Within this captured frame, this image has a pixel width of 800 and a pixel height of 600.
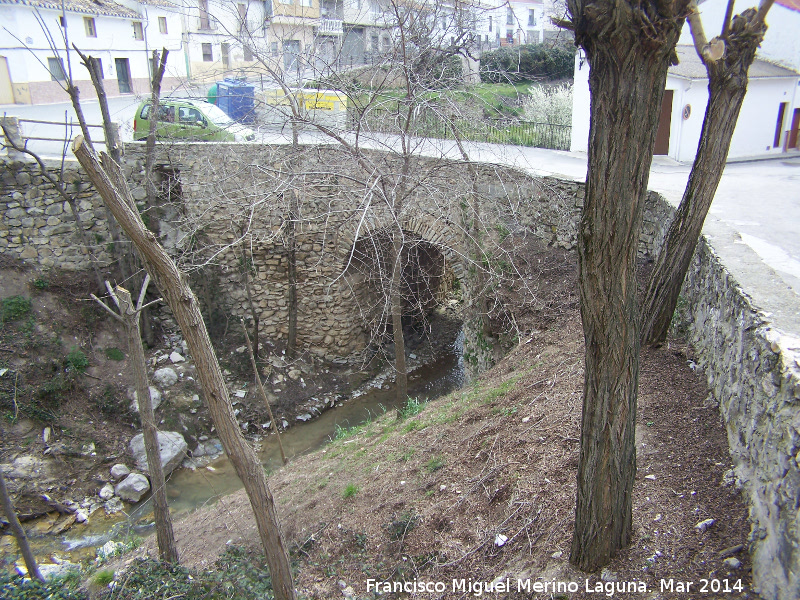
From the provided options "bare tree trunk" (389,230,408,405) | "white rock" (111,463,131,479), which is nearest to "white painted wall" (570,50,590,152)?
"bare tree trunk" (389,230,408,405)

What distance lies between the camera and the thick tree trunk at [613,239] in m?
2.24

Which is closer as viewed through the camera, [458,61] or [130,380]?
[458,61]

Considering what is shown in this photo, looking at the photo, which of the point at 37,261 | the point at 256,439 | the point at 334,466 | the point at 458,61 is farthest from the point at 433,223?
the point at 37,261

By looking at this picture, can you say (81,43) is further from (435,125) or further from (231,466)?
(435,125)

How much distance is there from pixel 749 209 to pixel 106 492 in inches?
379

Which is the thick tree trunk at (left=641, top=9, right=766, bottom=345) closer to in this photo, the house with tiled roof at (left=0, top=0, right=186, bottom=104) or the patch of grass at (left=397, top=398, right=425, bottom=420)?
the patch of grass at (left=397, top=398, right=425, bottom=420)

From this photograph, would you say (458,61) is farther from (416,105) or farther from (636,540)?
(636,540)

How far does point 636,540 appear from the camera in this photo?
3.02m

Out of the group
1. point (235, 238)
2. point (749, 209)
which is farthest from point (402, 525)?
point (235, 238)

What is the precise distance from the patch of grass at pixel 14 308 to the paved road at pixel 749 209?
3.47 m

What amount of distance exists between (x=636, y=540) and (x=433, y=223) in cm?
627

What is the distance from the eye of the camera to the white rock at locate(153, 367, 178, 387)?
10000 millimetres

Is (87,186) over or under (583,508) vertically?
over

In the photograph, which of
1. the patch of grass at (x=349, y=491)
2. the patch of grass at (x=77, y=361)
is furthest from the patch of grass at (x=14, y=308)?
the patch of grass at (x=349, y=491)
